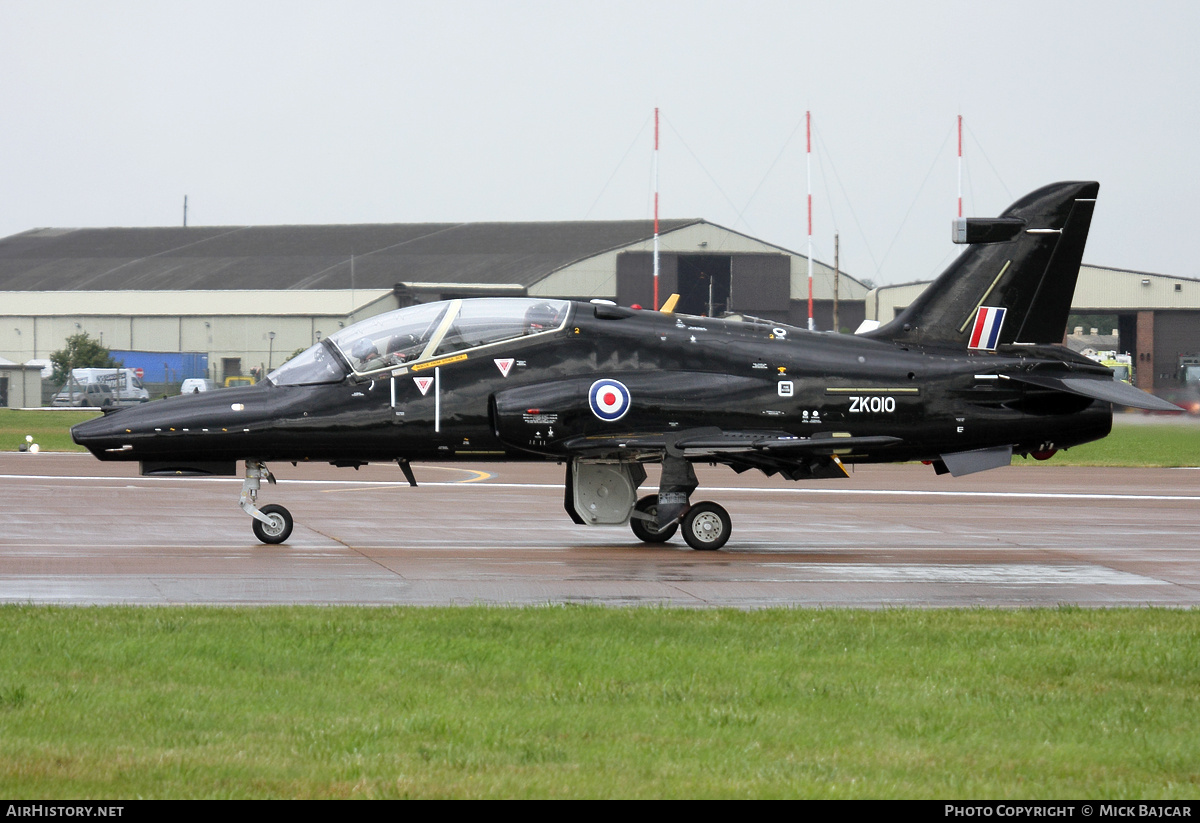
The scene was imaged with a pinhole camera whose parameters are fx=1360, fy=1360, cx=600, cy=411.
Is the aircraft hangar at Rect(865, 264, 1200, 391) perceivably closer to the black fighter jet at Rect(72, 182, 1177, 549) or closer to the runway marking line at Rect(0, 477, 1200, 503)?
the runway marking line at Rect(0, 477, 1200, 503)

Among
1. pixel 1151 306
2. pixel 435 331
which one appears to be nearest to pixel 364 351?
pixel 435 331

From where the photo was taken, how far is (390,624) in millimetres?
10516

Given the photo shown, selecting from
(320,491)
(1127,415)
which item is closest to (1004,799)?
(1127,415)

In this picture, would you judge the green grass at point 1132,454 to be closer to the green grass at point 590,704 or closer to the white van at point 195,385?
the green grass at point 590,704

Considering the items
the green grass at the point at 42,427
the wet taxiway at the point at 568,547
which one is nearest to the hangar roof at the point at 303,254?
the green grass at the point at 42,427

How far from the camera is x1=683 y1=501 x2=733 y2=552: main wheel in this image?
17.1m

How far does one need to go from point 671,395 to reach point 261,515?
17.5 ft

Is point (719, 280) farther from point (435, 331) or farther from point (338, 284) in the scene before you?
point (435, 331)

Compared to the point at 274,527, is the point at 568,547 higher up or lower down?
lower down

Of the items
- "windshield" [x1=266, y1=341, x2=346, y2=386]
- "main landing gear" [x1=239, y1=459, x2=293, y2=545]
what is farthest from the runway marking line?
"windshield" [x1=266, y1=341, x2=346, y2=386]

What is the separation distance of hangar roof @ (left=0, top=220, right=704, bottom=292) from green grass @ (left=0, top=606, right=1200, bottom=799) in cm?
6338

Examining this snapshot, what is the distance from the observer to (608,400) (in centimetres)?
1678

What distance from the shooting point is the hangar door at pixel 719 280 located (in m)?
76.9

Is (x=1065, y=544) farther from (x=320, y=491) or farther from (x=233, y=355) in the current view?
(x=233, y=355)
